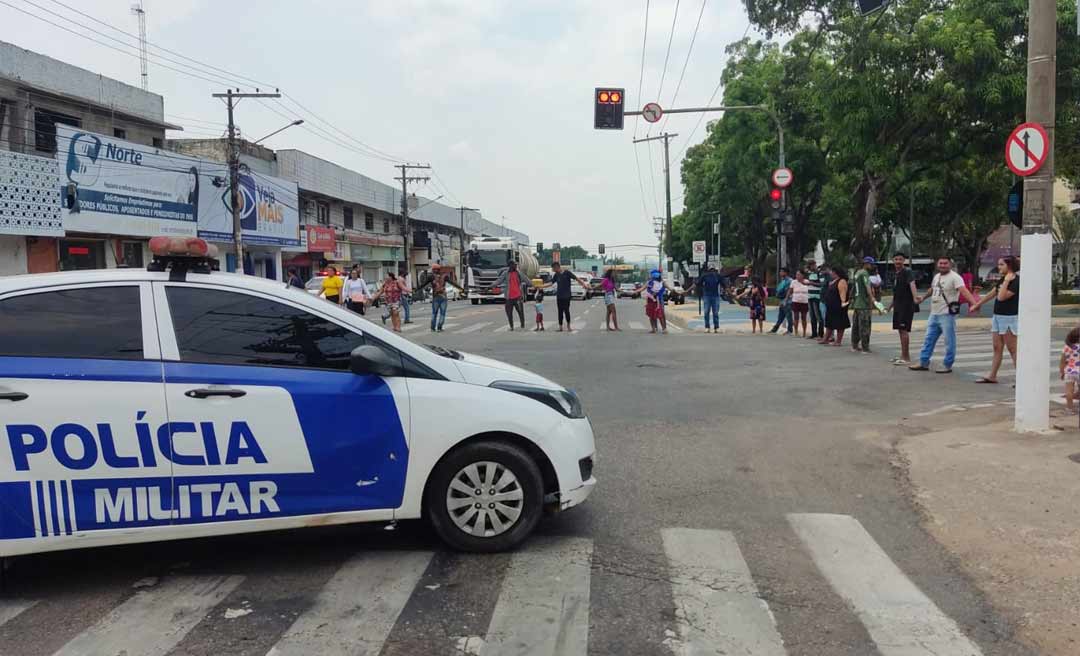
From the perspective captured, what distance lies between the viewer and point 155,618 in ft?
12.9

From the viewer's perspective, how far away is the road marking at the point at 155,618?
363 cm

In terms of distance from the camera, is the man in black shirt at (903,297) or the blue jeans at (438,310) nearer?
the man in black shirt at (903,297)

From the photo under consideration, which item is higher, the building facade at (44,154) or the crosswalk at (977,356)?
the building facade at (44,154)

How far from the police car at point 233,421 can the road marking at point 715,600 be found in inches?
30.4

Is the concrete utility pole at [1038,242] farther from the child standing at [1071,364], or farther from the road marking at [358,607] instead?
the road marking at [358,607]

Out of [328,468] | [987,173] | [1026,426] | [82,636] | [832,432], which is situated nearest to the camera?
[82,636]

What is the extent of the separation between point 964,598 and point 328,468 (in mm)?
3331

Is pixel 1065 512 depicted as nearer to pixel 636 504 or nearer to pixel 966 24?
pixel 636 504

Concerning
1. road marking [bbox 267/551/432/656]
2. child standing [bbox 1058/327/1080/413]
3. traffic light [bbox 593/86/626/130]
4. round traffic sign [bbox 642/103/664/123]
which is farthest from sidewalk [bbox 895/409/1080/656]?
round traffic sign [bbox 642/103/664/123]

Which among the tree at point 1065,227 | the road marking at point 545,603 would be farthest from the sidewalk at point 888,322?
the road marking at point 545,603

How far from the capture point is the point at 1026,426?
767 centimetres

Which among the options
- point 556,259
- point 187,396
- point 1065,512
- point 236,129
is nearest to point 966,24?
point 556,259

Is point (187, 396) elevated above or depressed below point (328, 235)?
below

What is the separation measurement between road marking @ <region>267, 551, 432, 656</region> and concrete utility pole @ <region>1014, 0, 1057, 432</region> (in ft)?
19.2
